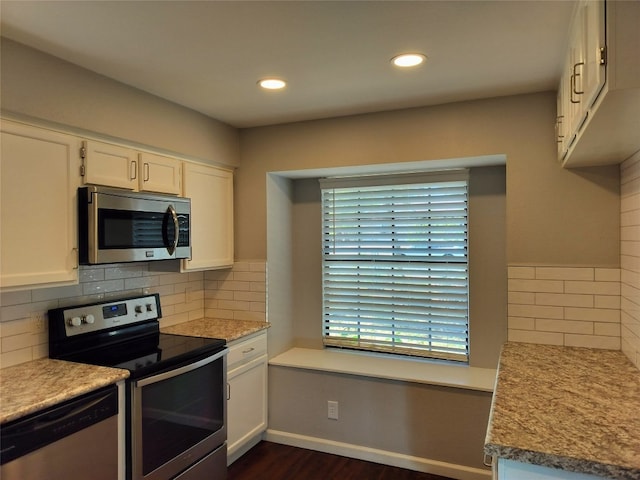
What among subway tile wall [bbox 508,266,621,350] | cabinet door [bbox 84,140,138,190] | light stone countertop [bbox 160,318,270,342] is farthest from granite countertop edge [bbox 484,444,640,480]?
cabinet door [bbox 84,140,138,190]

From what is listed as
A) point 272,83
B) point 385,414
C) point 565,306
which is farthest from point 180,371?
point 565,306

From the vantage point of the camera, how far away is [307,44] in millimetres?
1886

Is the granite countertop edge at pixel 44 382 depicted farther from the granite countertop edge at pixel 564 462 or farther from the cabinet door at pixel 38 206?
the granite countertop edge at pixel 564 462

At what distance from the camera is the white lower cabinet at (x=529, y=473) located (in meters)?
1.24

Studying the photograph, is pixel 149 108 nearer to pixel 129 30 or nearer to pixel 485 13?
pixel 129 30

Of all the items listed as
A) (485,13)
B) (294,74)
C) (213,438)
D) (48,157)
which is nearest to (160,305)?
(213,438)

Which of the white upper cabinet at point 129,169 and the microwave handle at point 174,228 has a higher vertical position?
the white upper cabinet at point 129,169

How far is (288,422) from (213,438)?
2.68 ft

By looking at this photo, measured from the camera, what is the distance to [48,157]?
1982 mm

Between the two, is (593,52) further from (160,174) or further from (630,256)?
(160,174)

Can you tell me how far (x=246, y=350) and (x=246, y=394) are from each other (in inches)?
12.0

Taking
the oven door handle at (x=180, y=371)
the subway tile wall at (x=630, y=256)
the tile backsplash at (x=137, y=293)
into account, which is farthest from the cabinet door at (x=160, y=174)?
the subway tile wall at (x=630, y=256)

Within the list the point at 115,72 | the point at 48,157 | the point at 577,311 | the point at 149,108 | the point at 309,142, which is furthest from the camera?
the point at 309,142

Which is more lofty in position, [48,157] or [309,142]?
[309,142]
